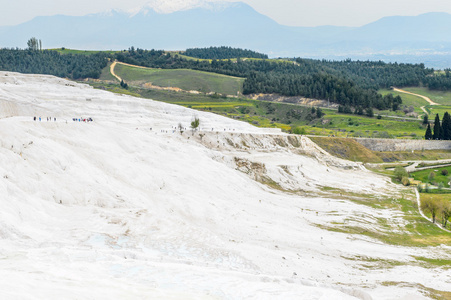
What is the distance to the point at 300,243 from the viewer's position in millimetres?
53500

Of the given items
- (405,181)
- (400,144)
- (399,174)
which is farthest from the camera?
(400,144)

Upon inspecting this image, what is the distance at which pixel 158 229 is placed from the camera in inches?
1805

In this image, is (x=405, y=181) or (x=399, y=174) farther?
(x=399, y=174)

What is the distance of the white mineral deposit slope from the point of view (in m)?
30.9

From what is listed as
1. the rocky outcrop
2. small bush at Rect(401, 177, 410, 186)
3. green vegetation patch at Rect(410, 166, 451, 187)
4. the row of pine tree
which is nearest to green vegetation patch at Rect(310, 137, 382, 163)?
the rocky outcrop

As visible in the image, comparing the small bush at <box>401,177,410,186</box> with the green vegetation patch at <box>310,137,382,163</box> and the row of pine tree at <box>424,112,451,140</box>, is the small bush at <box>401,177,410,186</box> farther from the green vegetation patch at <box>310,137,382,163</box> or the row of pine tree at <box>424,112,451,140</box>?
the row of pine tree at <box>424,112,451,140</box>

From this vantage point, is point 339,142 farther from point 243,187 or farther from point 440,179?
point 243,187

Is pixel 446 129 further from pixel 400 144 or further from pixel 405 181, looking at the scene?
pixel 405 181

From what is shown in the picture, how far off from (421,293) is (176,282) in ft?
82.0

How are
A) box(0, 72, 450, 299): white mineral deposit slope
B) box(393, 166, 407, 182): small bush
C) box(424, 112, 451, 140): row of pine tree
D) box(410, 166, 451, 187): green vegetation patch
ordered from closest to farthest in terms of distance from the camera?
box(0, 72, 450, 299): white mineral deposit slope → box(393, 166, 407, 182): small bush → box(410, 166, 451, 187): green vegetation patch → box(424, 112, 451, 140): row of pine tree

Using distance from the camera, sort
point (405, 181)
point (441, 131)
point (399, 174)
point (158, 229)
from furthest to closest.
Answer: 1. point (441, 131)
2. point (399, 174)
3. point (405, 181)
4. point (158, 229)

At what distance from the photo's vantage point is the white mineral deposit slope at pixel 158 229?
3091cm

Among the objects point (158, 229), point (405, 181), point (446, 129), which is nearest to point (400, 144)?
point (446, 129)

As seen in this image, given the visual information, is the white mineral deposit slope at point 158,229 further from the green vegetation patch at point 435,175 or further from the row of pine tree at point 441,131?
the row of pine tree at point 441,131
